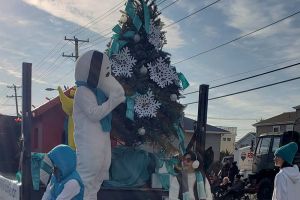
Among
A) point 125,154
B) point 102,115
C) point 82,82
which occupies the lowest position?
point 125,154

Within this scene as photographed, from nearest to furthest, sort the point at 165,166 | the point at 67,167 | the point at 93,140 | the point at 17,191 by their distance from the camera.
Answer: the point at 67,167, the point at 93,140, the point at 17,191, the point at 165,166

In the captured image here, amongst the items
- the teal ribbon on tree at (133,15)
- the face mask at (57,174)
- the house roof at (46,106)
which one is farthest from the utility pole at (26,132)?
the house roof at (46,106)

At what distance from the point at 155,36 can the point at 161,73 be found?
21.6 inches

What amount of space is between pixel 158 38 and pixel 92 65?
169 centimetres

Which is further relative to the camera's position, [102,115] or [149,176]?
[149,176]

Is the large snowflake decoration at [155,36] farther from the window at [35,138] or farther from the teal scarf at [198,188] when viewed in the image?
the window at [35,138]

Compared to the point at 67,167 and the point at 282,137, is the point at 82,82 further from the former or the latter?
the point at 282,137

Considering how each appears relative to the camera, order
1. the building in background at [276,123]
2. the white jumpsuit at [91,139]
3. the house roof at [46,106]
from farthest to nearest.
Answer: the building in background at [276,123]
the house roof at [46,106]
the white jumpsuit at [91,139]

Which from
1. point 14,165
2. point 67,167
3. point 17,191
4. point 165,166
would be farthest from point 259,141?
point 67,167

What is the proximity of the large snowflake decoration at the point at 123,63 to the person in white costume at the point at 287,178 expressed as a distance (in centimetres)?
219

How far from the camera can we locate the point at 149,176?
562 centimetres

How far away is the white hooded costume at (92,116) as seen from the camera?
4266 millimetres

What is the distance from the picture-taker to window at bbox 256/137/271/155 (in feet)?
45.9

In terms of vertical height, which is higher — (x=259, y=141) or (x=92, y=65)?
(x=92, y=65)
